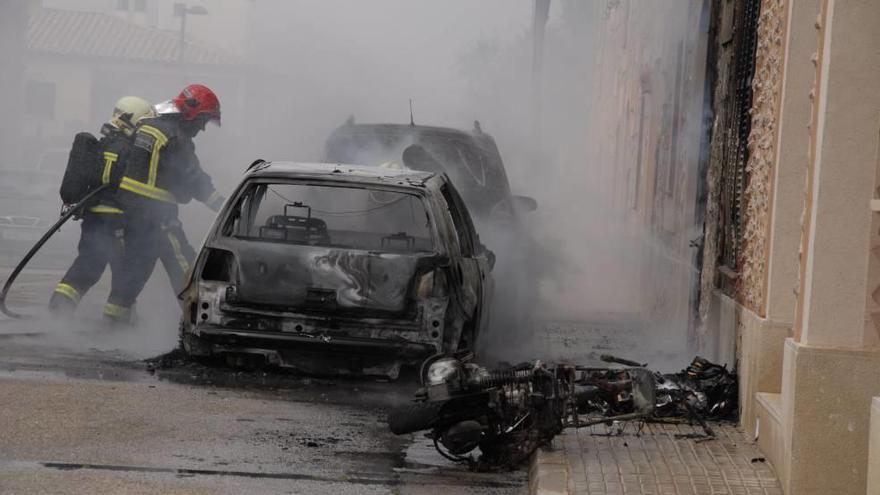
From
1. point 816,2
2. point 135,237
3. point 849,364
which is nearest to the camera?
point 849,364

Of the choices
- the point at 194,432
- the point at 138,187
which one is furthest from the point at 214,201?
the point at 194,432

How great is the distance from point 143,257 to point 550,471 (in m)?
5.91

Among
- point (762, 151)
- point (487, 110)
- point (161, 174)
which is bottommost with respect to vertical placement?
point (161, 174)

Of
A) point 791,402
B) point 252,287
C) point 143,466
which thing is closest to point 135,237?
point 252,287

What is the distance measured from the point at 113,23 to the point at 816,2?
6293cm

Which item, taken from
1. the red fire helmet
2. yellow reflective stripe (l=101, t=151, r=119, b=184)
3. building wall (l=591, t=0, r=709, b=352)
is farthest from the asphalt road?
building wall (l=591, t=0, r=709, b=352)

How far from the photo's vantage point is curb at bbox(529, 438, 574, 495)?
7.00 meters

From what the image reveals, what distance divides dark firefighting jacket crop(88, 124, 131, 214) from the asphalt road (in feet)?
4.56

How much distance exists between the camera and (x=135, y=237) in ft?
41.0

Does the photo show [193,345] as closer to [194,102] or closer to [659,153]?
[194,102]

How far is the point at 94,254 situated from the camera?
487 inches

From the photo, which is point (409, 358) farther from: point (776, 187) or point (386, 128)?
point (386, 128)

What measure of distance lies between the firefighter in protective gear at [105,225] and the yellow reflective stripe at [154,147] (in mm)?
226

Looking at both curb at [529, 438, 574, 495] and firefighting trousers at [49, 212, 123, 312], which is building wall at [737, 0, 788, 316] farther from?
firefighting trousers at [49, 212, 123, 312]
